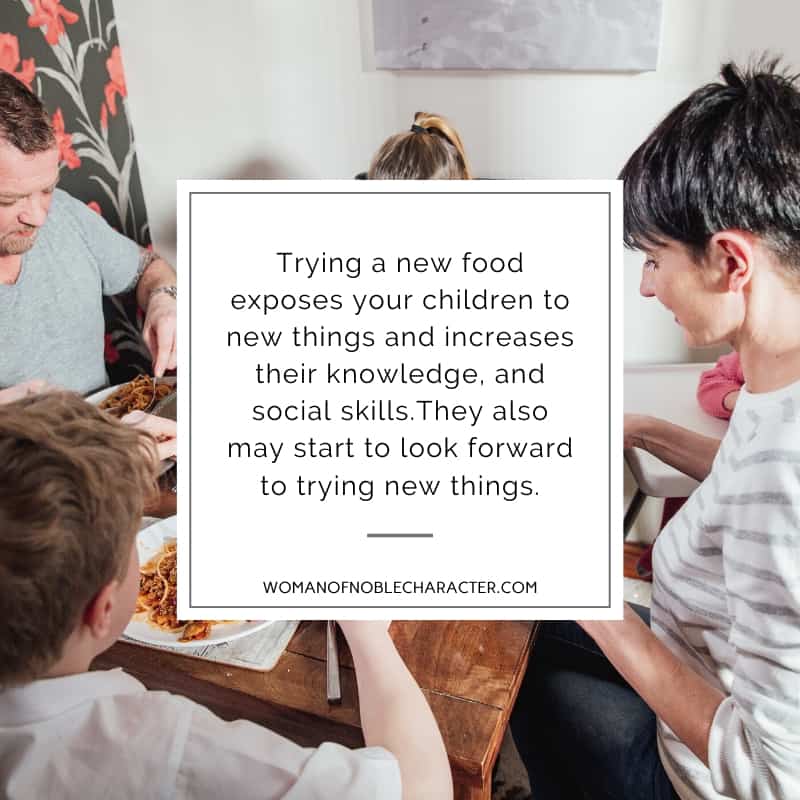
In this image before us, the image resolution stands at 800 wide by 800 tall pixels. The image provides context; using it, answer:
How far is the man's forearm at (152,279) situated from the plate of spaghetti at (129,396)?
15cm

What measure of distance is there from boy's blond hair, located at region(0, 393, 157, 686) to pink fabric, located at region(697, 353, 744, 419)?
21.7 inches

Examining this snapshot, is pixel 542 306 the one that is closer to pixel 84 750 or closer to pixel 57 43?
pixel 84 750

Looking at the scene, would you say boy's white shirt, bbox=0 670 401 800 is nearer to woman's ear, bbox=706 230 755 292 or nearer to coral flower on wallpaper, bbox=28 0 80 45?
woman's ear, bbox=706 230 755 292

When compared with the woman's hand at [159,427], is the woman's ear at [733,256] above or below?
above

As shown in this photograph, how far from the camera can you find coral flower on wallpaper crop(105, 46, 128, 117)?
79 cm

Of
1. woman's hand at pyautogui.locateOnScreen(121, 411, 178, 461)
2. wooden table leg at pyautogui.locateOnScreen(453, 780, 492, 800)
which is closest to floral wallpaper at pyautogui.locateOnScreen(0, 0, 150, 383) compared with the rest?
woman's hand at pyautogui.locateOnScreen(121, 411, 178, 461)

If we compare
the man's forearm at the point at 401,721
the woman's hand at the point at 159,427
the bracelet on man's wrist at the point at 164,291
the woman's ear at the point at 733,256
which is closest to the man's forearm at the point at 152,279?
the bracelet on man's wrist at the point at 164,291

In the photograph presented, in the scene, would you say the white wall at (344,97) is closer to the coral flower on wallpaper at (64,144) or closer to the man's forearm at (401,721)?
the coral flower on wallpaper at (64,144)

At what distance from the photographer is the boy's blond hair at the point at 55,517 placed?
34cm

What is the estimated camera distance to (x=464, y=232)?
1.33ft

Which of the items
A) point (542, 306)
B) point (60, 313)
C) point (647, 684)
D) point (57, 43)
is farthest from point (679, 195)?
point (57, 43)

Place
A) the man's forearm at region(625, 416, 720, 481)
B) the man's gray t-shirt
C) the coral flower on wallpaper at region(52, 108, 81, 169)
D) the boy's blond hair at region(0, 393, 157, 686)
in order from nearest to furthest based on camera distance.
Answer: the boy's blond hair at region(0, 393, 157, 686)
the man's gray t-shirt
the man's forearm at region(625, 416, 720, 481)
the coral flower on wallpaper at region(52, 108, 81, 169)

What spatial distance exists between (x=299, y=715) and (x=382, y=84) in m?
0.81

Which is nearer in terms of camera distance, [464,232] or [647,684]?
[464,232]
